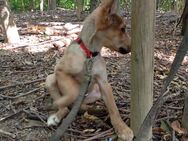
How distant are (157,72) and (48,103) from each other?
5.14 ft

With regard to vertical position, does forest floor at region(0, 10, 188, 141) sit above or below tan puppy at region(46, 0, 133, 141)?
below

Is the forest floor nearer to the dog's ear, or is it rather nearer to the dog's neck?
the dog's neck

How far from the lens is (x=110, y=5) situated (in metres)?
3.37

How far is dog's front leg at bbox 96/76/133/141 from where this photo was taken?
125 inches

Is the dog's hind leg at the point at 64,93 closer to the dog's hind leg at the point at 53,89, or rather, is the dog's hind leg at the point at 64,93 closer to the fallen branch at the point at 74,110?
the dog's hind leg at the point at 53,89

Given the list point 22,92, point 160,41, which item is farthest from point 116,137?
point 160,41

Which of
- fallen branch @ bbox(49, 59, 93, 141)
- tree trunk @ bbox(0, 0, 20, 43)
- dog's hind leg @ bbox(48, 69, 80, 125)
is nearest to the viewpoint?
fallen branch @ bbox(49, 59, 93, 141)

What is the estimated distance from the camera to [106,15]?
3.43 meters

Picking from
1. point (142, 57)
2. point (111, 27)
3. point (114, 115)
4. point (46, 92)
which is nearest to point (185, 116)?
point (114, 115)

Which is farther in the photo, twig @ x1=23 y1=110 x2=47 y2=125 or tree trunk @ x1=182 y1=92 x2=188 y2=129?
twig @ x1=23 y1=110 x2=47 y2=125

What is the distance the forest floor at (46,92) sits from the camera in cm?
336

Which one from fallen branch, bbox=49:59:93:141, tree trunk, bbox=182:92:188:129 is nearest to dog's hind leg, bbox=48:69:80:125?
fallen branch, bbox=49:59:93:141

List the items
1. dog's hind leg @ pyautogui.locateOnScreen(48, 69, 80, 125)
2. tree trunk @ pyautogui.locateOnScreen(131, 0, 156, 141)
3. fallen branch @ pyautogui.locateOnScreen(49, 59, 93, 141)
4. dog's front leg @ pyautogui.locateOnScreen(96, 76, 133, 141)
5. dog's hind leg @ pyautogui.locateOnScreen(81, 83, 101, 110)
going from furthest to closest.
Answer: dog's hind leg @ pyautogui.locateOnScreen(81, 83, 101, 110)
dog's hind leg @ pyautogui.locateOnScreen(48, 69, 80, 125)
dog's front leg @ pyautogui.locateOnScreen(96, 76, 133, 141)
fallen branch @ pyautogui.locateOnScreen(49, 59, 93, 141)
tree trunk @ pyautogui.locateOnScreen(131, 0, 156, 141)

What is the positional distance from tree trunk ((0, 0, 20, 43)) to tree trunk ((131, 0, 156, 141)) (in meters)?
4.42
